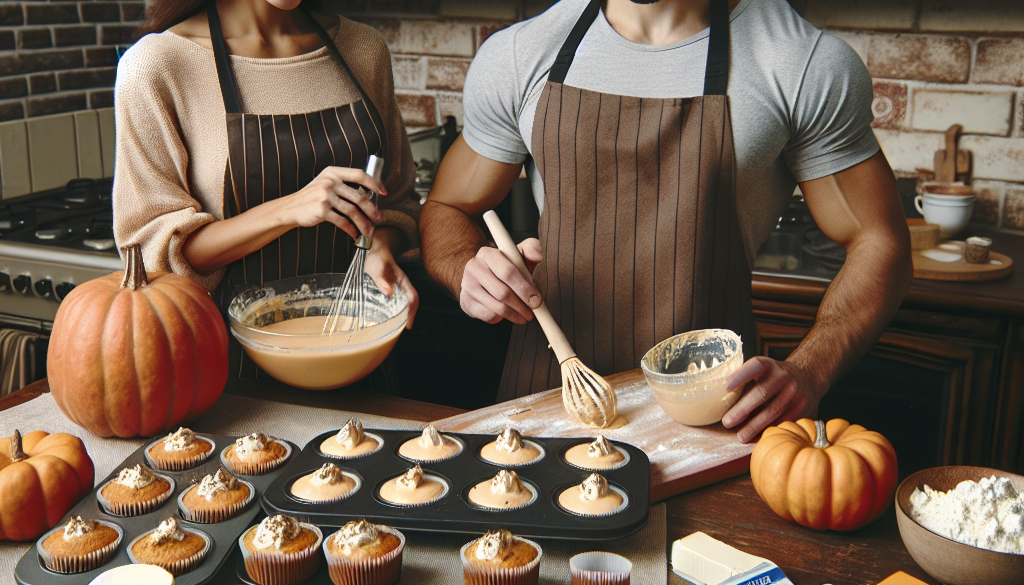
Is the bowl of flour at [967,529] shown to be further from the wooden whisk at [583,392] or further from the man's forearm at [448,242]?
the man's forearm at [448,242]

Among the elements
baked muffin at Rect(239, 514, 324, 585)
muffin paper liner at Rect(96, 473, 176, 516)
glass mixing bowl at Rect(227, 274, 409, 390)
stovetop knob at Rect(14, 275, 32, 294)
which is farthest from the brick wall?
baked muffin at Rect(239, 514, 324, 585)

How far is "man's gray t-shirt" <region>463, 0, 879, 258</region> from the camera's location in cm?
142

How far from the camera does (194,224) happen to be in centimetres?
153

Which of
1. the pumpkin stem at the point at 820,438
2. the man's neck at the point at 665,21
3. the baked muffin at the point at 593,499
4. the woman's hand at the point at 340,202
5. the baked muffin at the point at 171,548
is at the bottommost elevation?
the baked muffin at the point at 171,548

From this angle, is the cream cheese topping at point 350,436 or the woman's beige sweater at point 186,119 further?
the woman's beige sweater at point 186,119

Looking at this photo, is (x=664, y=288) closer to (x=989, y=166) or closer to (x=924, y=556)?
(x=924, y=556)

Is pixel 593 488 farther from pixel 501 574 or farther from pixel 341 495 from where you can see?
pixel 341 495

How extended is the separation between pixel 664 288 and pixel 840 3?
164cm

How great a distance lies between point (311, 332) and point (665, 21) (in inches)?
32.5

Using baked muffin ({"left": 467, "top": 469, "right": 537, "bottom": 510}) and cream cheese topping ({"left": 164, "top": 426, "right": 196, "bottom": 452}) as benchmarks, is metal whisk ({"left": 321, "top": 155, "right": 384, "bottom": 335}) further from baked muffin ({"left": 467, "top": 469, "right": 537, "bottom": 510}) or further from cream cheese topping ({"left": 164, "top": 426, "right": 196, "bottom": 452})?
baked muffin ({"left": 467, "top": 469, "right": 537, "bottom": 510})

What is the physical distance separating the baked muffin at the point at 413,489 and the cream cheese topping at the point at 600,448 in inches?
7.9

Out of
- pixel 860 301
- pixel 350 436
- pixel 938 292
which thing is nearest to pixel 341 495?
pixel 350 436

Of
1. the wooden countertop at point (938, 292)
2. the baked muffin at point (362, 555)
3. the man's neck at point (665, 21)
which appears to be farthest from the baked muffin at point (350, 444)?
→ the wooden countertop at point (938, 292)

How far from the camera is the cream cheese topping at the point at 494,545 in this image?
36.4 inches
